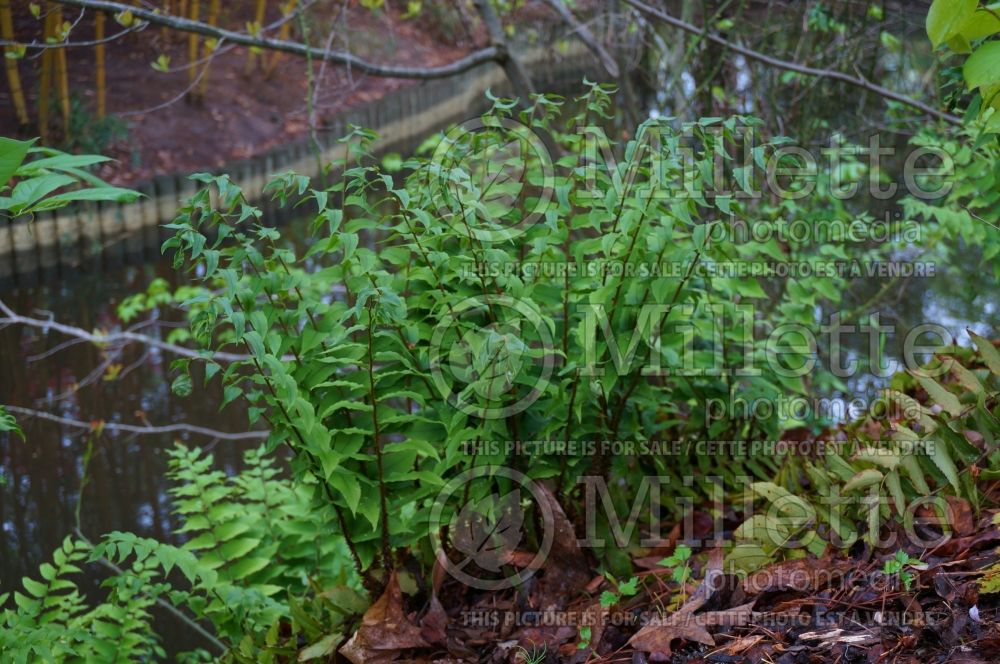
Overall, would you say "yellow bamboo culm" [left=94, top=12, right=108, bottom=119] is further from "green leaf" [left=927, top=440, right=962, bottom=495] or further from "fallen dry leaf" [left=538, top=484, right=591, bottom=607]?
"green leaf" [left=927, top=440, right=962, bottom=495]

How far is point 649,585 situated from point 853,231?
2451 millimetres

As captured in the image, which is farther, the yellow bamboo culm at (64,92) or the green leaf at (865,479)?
the yellow bamboo culm at (64,92)

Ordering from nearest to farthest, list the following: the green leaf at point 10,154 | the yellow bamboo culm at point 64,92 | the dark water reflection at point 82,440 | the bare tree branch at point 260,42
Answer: the green leaf at point 10,154 < the bare tree branch at point 260,42 < the dark water reflection at point 82,440 < the yellow bamboo culm at point 64,92

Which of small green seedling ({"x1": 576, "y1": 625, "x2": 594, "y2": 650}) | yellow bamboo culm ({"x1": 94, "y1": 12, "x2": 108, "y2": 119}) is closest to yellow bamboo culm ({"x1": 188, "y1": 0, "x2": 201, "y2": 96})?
Answer: yellow bamboo culm ({"x1": 94, "y1": 12, "x2": 108, "y2": 119})

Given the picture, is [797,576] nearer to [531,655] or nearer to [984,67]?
[531,655]

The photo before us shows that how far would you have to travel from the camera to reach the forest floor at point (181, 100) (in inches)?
346

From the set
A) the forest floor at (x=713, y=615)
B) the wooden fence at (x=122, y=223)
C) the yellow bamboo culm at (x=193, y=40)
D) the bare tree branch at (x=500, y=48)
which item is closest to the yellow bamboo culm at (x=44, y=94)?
the wooden fence at (x=122, y=223)

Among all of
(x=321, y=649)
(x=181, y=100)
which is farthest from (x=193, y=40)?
(x=321, y=649)

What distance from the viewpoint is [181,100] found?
10.4 metres

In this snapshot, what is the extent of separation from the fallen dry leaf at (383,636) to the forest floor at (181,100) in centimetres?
601

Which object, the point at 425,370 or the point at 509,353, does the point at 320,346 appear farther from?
the point at 509,353

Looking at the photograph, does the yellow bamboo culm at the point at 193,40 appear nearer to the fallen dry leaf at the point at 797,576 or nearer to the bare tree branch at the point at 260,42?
the bare tree branch at the point at 260,42

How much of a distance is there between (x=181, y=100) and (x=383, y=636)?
9.53 m

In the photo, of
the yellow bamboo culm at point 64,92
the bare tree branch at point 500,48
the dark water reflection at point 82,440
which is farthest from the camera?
the yellow bamboo culm at point 64,92
